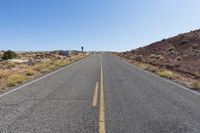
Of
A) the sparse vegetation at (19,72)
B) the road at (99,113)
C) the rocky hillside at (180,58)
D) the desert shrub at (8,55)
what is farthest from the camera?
the desert shrub at (8,55)

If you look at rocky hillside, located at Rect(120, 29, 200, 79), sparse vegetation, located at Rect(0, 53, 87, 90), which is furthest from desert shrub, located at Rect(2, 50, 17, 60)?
sparse vegetation, located at Rect(0, 53, 87, 90)

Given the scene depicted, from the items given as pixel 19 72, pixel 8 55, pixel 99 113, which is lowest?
pixel 19 72

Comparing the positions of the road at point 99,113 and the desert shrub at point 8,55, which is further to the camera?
the desert shrub at point 8,55

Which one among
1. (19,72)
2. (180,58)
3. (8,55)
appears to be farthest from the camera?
(8,55)

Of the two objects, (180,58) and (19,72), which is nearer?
→ (19,72)

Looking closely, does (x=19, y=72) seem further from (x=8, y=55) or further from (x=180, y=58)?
(x=8, y=55)

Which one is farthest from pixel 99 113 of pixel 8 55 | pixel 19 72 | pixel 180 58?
pixel 8 55

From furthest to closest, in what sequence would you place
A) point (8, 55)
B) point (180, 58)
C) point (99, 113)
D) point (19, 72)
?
point (8, 55) < point (180, 58) < point (19, 72) < point (99, 113)

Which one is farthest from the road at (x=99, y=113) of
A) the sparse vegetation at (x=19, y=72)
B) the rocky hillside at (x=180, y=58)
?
the rocky hillside at (x=180, y=58)

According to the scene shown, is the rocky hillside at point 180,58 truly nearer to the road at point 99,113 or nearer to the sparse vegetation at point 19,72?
the road at point 99,113

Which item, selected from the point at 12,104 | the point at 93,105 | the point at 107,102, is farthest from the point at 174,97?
the point at 12,104

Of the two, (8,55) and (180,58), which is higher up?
(8,55)

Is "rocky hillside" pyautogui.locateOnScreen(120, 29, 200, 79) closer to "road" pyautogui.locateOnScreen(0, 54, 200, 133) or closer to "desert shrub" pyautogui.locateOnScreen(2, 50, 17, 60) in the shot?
"road" pyautogui.locateOnScreen(0, 54, 200, 133)

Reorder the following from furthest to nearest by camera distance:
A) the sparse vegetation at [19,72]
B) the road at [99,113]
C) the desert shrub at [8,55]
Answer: the desert shrub at [8,55] → the sparse vegetation at [19,72] → the road at [99,113]
